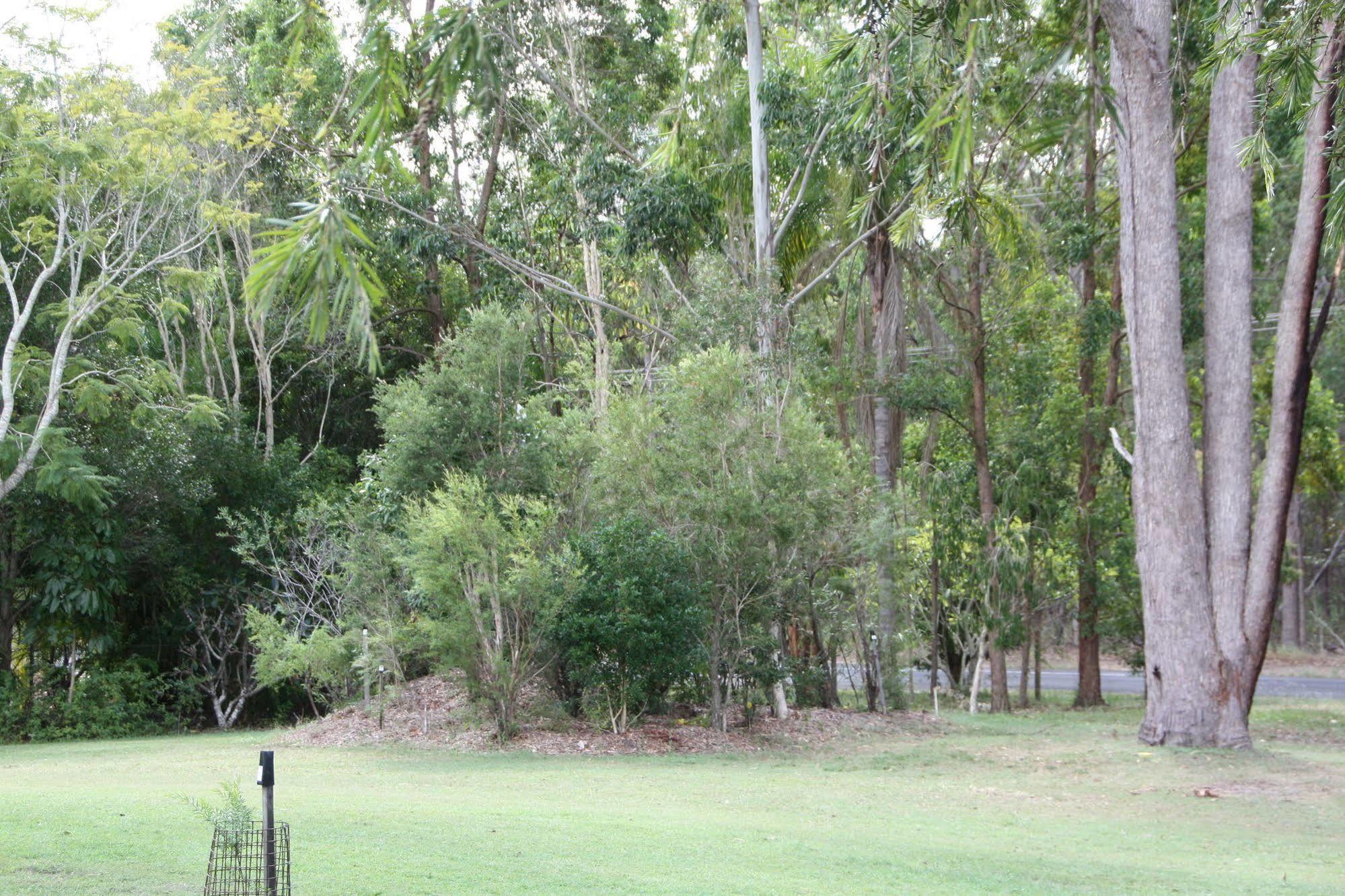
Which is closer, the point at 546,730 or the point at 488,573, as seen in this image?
the point at 488,573

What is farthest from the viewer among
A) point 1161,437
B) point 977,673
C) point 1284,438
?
point 977,673

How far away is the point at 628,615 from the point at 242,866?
28.5 ft

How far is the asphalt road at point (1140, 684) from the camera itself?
25.7 meters

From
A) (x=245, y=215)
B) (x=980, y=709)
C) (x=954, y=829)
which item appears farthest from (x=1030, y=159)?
(x=954, y=829)

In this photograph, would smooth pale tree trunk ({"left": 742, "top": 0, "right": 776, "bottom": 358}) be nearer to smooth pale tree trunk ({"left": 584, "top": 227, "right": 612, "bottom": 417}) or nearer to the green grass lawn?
smooth pale tree trunk ({"left": 584, "top": 227, "right": 612, "bottom": 417})

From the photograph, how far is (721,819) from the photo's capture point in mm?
8859

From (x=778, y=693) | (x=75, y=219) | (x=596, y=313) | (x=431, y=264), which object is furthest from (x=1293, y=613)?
(x=75, y=219)

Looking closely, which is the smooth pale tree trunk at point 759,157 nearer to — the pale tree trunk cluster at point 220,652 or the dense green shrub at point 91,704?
the pale tree trunk cluster at point 220,652

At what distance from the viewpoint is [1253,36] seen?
7.52 m

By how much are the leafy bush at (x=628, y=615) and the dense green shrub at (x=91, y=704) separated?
302 inches

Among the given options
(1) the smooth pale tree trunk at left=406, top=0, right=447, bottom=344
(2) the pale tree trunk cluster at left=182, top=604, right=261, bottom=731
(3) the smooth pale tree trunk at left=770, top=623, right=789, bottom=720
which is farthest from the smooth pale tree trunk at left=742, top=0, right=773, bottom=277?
(2) the pale tree trunk cluster at left=182, top=604, right=261, bottom=731

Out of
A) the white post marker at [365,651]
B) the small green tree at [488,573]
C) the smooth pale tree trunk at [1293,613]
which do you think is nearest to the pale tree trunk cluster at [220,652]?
the white post marker at [365,651]

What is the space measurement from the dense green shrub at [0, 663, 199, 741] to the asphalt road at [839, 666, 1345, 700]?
1281cm

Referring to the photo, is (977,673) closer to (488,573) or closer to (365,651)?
(488,573)
